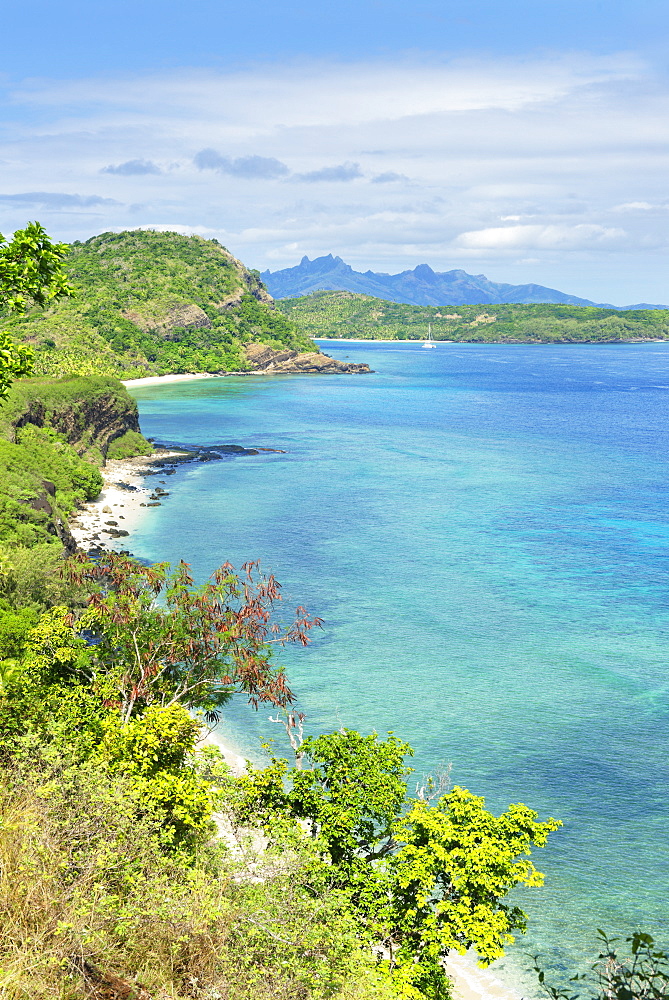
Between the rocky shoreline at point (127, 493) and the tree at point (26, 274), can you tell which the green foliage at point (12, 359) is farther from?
the rocky shoreline at point (127, 493)

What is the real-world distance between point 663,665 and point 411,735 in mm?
16078

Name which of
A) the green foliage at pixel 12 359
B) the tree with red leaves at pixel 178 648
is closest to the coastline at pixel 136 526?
the tree with red leaves at pixel 178 648

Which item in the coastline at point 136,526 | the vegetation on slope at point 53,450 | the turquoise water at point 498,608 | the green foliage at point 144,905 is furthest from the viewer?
the vegetation on slope at point 53,450

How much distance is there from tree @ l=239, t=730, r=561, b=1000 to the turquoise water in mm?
6632

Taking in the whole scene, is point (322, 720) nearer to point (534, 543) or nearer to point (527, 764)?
point (527, 764)

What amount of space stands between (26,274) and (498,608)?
3845 cm

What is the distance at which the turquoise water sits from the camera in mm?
27609

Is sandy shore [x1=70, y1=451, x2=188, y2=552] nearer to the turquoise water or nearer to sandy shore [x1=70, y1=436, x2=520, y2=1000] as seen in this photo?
sandy shore [x1=70, y1=436, x2=520, y2=1000]

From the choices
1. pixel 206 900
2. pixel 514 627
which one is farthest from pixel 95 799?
pixel 514 627

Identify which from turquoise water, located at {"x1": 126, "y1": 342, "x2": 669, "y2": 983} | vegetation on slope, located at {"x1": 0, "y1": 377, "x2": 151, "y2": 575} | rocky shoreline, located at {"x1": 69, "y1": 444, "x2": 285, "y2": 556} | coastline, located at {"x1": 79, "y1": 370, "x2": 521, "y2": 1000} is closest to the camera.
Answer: coastline, located at {"x1": 79, "y1": 370, "x2": 521, "y2": 1000}

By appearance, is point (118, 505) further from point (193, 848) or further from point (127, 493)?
point (193, 848)

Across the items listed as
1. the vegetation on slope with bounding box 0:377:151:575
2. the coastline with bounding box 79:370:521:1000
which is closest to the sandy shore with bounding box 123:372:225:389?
the vegetation on slope with bounding box 0:377:151:575

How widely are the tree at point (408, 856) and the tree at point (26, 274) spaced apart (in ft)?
36.8

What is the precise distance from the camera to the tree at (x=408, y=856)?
15703mm
